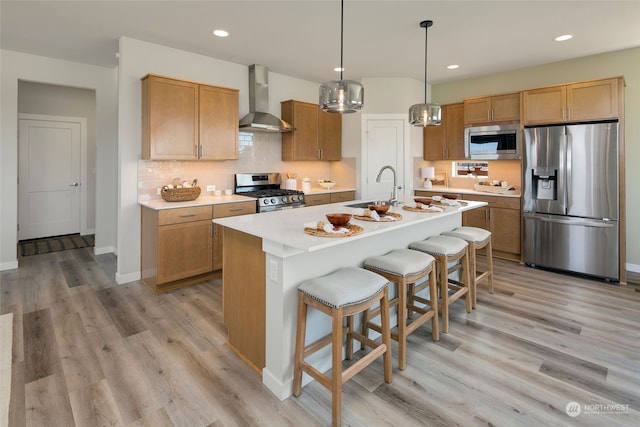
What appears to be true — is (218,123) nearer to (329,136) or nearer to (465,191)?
(329,136)

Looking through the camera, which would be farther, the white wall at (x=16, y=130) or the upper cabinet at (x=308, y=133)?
the upper cabinet at (x=308, y=133)

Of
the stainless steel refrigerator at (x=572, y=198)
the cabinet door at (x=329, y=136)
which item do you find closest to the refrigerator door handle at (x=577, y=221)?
the stainless steel refrigerator at (x=572, y=198)

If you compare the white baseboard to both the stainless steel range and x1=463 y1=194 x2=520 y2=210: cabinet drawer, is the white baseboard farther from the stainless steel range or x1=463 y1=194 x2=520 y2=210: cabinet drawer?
the stainless steel range

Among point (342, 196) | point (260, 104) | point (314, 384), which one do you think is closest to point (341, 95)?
point (314, 384)

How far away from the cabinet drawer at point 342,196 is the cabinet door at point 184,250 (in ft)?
6.93

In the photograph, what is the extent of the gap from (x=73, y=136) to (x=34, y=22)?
11.1 ft

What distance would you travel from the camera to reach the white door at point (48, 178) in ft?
19.4

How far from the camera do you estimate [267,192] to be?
4.74 metres

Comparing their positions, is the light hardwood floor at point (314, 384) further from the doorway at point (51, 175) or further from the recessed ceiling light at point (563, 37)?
the doorway at point (51, 175)

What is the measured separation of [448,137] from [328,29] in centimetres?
298

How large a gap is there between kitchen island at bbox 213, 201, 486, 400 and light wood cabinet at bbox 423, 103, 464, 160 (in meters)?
3.37

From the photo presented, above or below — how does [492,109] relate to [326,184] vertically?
above

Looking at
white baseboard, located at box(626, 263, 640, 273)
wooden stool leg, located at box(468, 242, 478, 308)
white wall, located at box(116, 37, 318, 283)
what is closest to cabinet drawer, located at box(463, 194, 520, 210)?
white baseboard, located at box(626, 263, 640, 273)

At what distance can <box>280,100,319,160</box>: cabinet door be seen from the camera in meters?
5.21
